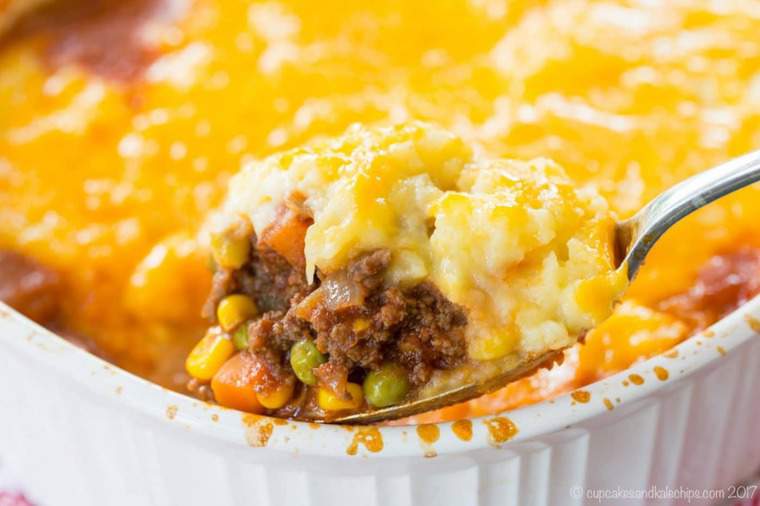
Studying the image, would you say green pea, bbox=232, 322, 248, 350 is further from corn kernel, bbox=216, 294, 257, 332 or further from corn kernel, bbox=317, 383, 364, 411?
corn kernel, bbox=317, 383, 364, 411

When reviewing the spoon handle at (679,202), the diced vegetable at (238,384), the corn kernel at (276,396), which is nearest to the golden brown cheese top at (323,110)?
the spoon handle at (679,202)

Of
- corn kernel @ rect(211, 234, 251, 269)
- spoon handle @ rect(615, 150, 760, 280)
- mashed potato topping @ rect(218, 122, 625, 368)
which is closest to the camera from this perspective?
mashed potato topping @ rect(218, 122, 625, 368)

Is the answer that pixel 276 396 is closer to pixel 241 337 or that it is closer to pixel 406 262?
pixel 241 337

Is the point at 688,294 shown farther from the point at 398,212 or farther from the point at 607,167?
the point at 398,212

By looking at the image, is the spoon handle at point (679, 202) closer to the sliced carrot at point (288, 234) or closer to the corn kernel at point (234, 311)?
the sliced carrot at point (288, 234)

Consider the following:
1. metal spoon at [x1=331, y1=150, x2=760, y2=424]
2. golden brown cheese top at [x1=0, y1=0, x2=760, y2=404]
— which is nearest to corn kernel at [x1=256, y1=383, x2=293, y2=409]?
metal spoon at [x1=331, y1=150, x2=760, y2=424]

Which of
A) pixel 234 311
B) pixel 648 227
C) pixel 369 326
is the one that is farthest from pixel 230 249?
pixel 648 227

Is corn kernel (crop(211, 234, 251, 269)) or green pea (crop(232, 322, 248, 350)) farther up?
corn kernel (crop(211, 234, 251, 269))
